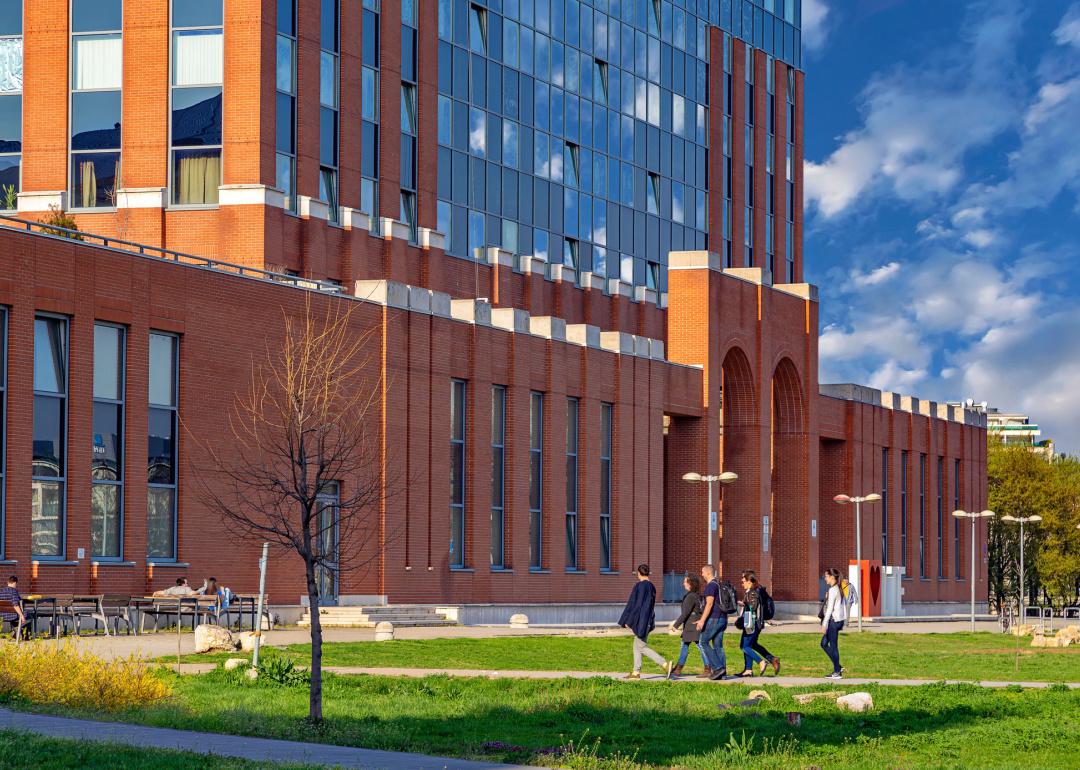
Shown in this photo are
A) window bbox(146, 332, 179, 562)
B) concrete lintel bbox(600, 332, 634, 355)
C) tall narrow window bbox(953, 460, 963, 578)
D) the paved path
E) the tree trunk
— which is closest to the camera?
the paved path

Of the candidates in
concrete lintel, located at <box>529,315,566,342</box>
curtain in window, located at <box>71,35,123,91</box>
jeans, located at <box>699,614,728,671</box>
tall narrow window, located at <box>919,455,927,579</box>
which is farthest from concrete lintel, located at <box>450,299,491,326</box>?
tall narrow window, located at <box>919,455,927,579</box>

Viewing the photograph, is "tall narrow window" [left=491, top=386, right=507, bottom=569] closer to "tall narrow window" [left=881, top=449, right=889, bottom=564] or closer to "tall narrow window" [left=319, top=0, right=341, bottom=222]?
"tall narrow window" [left=319, top=0, right=341, bottom=222]

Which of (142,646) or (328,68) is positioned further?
(328,68)

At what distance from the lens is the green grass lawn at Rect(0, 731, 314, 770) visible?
49.1 feet

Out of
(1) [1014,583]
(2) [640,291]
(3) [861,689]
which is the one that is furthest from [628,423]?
(1) [1014,583]

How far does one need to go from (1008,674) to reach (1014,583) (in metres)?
81.9

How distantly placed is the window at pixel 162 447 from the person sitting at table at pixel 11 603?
5.96 metres

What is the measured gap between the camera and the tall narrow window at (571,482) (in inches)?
2160

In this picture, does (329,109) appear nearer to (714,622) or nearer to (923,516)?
(714,622)

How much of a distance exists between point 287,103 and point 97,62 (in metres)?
5.77

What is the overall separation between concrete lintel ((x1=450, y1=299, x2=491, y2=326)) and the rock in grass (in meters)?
26.1

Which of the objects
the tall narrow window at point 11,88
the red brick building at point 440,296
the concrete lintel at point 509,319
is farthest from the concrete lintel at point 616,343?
the tall narrow window at point 11,88

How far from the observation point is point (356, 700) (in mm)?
22922

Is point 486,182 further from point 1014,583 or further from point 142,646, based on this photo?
point 1014,583
